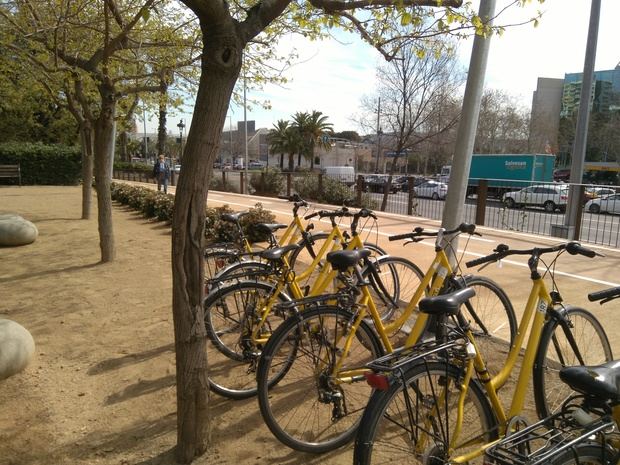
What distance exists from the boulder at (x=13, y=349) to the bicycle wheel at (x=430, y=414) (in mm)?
2908

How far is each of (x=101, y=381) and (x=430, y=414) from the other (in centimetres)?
265

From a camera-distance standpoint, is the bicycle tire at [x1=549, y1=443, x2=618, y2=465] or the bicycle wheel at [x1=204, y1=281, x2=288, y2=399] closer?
the bicycle tire at [x1=549, y1=443, x2=618, y2=465]

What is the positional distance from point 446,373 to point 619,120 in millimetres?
57493

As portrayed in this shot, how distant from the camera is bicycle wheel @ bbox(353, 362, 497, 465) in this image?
1986 millimetres

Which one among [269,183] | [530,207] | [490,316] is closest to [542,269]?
[490,316]

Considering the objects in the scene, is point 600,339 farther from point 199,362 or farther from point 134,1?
point 134,1

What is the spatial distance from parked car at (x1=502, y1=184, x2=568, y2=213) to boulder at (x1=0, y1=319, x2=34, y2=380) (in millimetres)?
12731

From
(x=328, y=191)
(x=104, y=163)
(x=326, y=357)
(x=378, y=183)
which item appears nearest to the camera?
(x=326, y=357)

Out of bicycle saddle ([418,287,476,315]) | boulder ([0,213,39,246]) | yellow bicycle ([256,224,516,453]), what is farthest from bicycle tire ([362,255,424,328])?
boulder ([0,213,39,246])

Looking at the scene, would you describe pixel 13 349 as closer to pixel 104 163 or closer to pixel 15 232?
pixel 104 163

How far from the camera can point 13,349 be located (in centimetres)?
370

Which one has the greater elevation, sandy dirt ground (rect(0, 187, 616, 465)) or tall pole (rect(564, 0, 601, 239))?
tall pole (rect(564, 0, 601, 239))

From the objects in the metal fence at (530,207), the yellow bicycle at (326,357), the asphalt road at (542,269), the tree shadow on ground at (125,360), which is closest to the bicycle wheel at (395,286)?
the asphalt road at (542,269)

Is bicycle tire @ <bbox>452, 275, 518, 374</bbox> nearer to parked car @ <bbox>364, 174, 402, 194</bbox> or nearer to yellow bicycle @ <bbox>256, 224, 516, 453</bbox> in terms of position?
yellow bicycle @ <bbox>256, 224, 516, 453</bbox>
